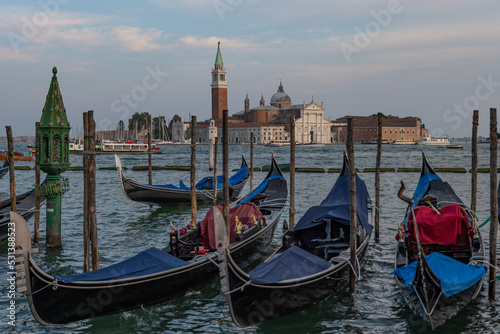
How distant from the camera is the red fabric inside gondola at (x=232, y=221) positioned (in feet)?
28.3

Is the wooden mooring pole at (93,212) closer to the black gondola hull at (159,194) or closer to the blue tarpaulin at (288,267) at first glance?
the blue tarpaulin at (288,267)

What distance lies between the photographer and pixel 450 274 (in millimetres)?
6422

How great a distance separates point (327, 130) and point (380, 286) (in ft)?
329

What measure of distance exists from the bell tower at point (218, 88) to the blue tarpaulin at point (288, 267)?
92.6 metres

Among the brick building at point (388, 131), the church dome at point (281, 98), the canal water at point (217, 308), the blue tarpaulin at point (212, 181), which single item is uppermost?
the church dome at point (281, 98)

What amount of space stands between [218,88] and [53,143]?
297 ft

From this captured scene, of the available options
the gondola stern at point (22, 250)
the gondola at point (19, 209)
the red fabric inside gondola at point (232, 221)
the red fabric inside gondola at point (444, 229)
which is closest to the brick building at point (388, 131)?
the gondola at point (19, 209)

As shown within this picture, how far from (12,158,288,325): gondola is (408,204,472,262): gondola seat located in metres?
2.85

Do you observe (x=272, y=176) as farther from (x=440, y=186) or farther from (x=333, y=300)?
(x=333, y=300)

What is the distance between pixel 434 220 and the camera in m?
8.14

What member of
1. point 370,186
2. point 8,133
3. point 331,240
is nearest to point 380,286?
point 331,240

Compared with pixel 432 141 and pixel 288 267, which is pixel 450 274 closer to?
pixel 288 267

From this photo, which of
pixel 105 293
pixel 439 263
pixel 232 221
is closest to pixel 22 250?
pixel 105 293

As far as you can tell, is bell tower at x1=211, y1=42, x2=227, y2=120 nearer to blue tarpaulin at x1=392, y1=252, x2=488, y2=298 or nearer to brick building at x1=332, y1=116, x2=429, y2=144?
brick building at x1=332, y1=116, x2=429, y2=144
